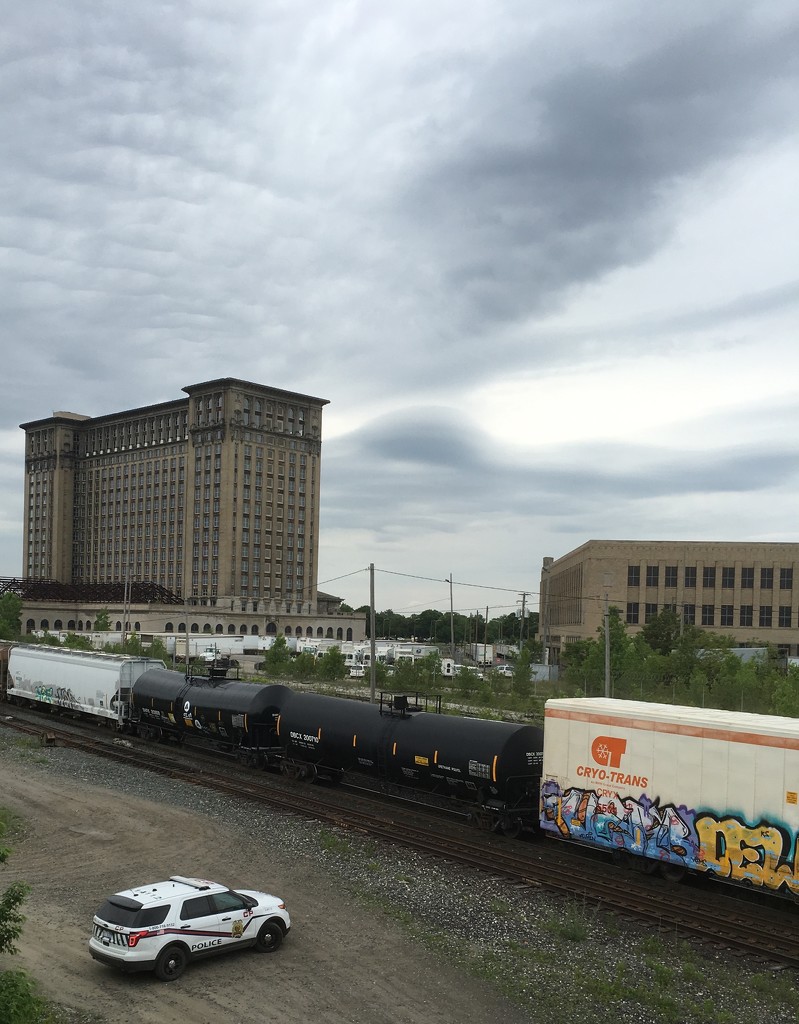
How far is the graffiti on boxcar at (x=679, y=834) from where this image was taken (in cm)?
1817

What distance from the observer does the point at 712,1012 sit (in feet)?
47.4

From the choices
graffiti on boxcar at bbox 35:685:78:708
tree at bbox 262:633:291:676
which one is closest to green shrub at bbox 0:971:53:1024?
graffiti on boxcar at bbox 35:685:78:708

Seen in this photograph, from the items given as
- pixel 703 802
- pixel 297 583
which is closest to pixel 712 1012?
pixel 703 802

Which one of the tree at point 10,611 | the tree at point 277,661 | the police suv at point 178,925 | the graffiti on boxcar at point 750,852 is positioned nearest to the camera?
the police suv at point 178,925

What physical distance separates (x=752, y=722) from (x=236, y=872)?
12.5 meters

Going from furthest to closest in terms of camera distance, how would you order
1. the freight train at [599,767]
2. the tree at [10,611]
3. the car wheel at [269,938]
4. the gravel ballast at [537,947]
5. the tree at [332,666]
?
the tree at [10,611] < the tree at [332,666] < the freight train at [599,767] < the car wheel at [269,938] < the gravel ballast at [537,947]

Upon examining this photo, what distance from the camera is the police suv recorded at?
15398 millimetres

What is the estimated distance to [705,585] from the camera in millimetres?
114688

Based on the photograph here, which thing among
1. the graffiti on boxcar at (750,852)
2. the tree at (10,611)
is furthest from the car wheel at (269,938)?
the tree at (10,611)

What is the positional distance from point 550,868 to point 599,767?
2763 millimetres

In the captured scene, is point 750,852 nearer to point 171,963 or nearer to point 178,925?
point 178,925

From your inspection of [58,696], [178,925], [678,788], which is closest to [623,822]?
[678,788]

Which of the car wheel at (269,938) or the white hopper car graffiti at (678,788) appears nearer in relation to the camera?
the car wheel at (269,938)

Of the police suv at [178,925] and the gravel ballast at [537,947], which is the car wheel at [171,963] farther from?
the gravel ballast at [537,947]
